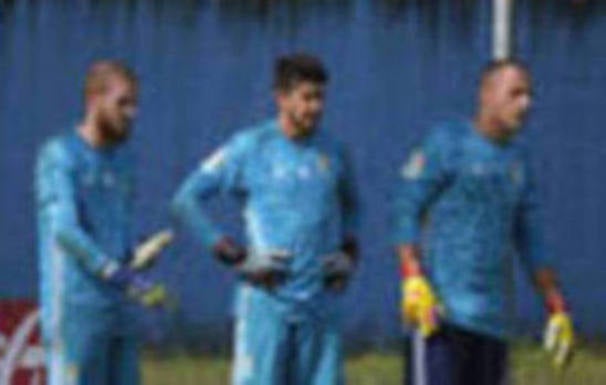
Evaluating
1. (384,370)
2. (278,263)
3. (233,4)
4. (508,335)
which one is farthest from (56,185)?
(233,4)

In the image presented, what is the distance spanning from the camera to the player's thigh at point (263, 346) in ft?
34.2

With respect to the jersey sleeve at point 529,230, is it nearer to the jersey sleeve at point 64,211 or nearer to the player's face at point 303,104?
the player's face at point 303,104

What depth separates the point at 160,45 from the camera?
1556 cm

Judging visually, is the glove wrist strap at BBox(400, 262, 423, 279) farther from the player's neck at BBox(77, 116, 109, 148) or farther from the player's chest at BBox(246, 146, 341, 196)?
→ the player's neck at BBox(77, 116, 109, 148)

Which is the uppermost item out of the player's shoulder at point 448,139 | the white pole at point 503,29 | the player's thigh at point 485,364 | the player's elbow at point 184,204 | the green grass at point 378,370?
the white pole at point 503,29

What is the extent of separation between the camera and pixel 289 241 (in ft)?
34.2

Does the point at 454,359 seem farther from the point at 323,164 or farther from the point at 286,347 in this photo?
the point at 323,164

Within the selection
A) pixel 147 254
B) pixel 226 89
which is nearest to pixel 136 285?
pixel 147 254

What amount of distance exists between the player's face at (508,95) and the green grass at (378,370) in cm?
355

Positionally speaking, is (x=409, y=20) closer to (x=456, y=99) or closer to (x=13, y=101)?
(x=456, y=99)

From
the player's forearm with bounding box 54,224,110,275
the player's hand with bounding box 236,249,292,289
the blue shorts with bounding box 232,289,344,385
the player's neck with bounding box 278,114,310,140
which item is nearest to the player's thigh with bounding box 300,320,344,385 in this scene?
the blue shorts with bounding box 232,289,344,385

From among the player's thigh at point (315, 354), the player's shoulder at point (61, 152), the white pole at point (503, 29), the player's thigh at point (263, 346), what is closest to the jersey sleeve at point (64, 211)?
the player's shoulder at point (61, 152)

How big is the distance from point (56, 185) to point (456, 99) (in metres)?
5.56

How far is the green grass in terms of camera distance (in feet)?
46.0
